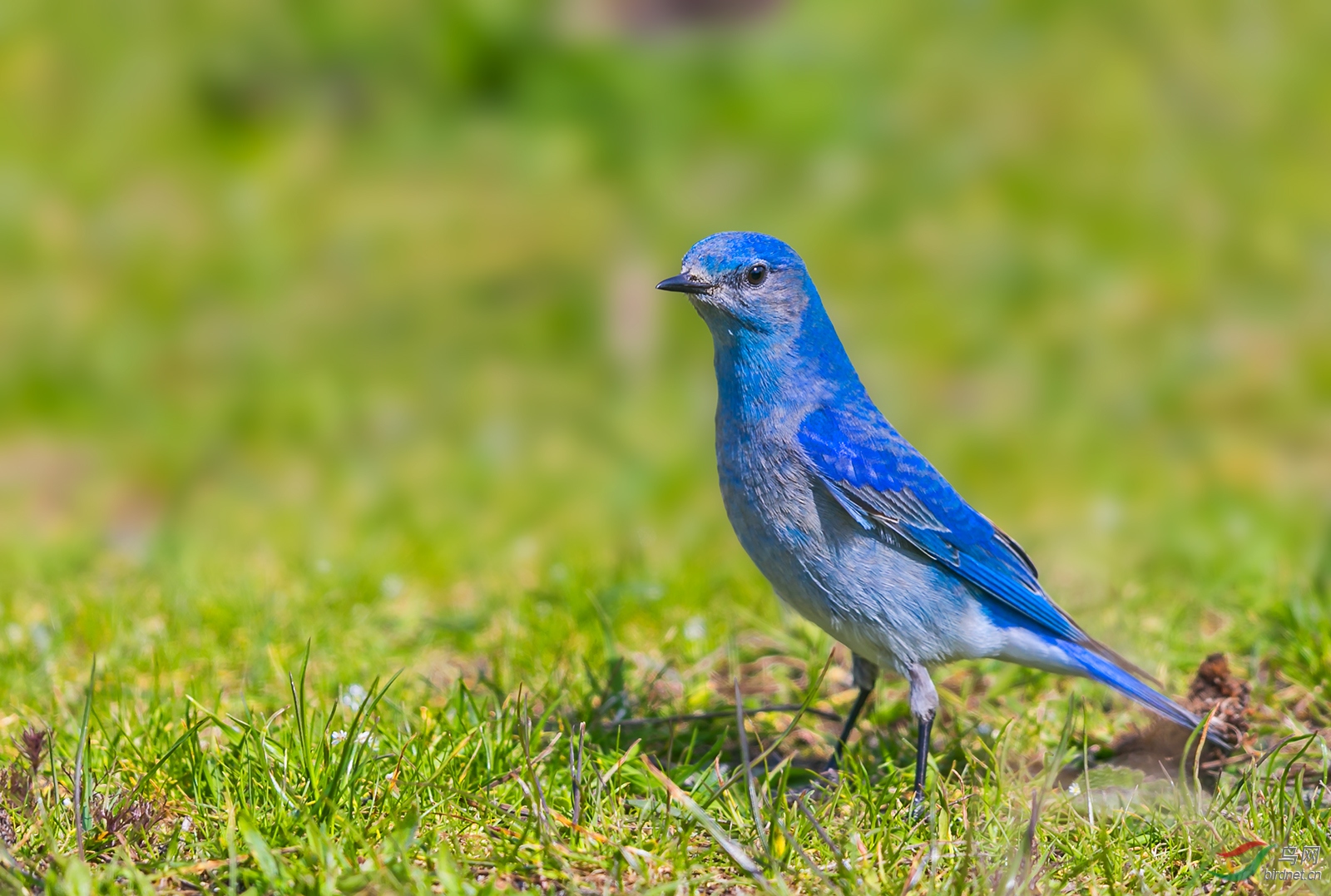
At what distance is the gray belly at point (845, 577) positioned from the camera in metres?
3.76

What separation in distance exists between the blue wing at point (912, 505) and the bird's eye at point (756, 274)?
414mm

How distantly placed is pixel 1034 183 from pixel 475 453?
3692 millimetres

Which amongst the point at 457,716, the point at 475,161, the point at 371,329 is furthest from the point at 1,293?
the point at 457,716

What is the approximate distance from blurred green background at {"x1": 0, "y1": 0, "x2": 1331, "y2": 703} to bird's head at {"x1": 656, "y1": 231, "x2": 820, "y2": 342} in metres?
2.43

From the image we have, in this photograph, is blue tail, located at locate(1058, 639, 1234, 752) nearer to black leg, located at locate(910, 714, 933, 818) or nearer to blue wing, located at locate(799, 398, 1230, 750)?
blue wing, located at locate(799, 398, 1230, 750)

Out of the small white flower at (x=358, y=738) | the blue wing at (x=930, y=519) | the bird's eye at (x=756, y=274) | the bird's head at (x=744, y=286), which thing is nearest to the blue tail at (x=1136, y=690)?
the blue wing at (x=930, y=519)

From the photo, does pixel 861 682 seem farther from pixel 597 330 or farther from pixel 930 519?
pixel 597 330

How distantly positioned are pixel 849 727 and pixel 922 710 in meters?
0.31

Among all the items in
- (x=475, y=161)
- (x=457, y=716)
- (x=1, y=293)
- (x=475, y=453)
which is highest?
(x=475, y=161)

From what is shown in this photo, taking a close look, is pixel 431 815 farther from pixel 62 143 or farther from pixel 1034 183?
pixel 62 143

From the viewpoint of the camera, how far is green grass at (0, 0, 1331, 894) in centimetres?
481

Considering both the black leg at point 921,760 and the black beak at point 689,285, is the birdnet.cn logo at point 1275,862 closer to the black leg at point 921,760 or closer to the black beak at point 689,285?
the black leg at point 921,760

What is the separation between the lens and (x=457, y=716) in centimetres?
372

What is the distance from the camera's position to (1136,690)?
3715 mm
